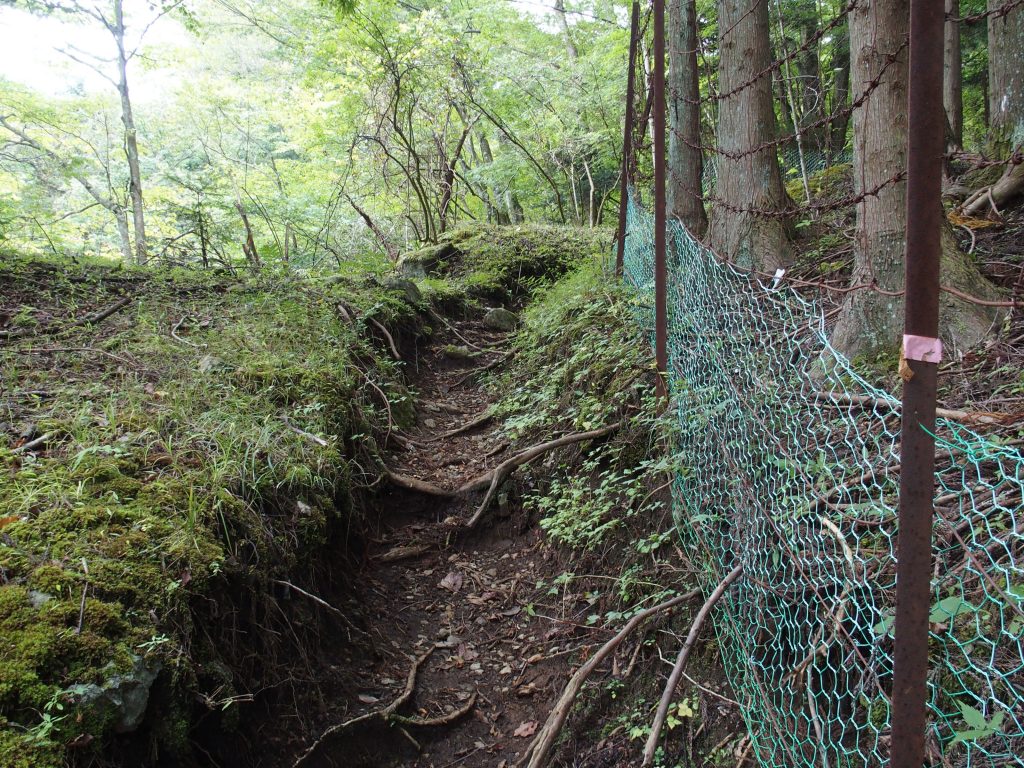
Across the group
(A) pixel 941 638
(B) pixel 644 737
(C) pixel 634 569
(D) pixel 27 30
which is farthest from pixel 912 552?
(D) pixel 27 30

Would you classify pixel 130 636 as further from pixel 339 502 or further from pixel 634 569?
pixel 634 569

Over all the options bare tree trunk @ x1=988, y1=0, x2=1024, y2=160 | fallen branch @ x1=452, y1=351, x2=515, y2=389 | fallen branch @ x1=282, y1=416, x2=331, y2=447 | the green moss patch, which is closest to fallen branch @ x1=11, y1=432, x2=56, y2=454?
fallen branch @ x1=282, y1=416, x2=331, y2=447

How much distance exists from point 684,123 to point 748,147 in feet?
3.62

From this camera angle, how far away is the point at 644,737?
8.52 ft

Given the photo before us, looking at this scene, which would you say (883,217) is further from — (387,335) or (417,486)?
(387,335)

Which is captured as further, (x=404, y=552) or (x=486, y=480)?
(x=486, y=480)

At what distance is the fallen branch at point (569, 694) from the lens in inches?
104

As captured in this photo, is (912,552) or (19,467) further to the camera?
(19,467)

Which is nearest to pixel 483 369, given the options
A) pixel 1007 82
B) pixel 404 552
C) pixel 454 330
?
pixel 454 330

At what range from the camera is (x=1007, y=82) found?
19.5 feet

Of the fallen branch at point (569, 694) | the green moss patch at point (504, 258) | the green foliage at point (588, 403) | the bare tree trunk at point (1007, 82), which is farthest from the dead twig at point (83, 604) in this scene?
the bare tree trunk at point (1007, 82)

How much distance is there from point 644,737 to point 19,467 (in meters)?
3.23

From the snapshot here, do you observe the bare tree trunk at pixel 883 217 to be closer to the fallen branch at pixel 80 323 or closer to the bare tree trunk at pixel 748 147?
the bare tree trunk at pixel 748 147

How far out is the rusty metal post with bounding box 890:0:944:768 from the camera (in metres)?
1.15
